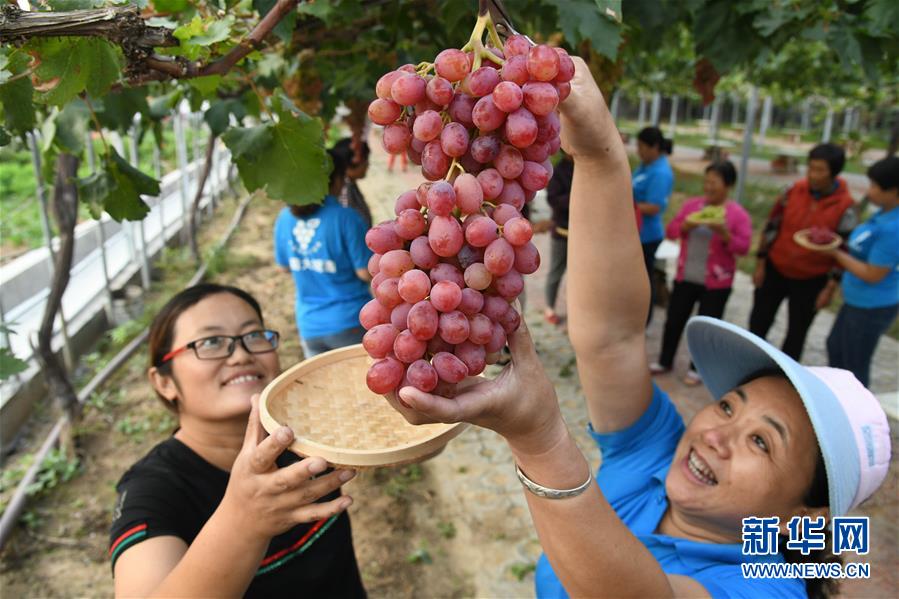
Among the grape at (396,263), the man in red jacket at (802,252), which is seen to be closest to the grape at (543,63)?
the grape at (396,263)

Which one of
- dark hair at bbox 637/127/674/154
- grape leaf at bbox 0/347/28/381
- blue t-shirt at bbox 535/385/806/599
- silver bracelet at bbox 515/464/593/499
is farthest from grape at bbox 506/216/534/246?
dark hair at bbox 637/127/674/154

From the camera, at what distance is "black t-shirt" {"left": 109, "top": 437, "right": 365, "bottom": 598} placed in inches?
55.4

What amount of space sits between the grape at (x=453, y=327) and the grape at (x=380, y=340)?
80 millimetres

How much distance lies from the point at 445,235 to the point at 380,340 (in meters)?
0.18

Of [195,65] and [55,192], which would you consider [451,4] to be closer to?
[195,65]

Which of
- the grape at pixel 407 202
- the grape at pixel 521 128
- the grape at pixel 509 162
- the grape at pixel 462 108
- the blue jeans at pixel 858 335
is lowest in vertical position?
the blue jeans at pixel 858 335

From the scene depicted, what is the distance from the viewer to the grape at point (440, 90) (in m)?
0.87

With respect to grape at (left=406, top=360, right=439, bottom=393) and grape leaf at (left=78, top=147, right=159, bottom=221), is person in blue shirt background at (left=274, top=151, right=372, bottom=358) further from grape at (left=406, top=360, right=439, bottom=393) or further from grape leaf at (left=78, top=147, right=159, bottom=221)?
grape at (left=406, top=360, right=439, bottom=393)

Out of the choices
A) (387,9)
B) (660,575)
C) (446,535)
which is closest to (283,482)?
(660,575)

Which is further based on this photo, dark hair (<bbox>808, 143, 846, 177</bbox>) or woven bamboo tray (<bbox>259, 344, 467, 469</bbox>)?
dark hair (<bbox>808, 143, 846, 177</bbox>)

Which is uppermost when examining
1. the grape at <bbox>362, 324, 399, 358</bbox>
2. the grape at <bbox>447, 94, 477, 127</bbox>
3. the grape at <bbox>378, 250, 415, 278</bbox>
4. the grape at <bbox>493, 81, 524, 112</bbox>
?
the grape at <bbox>493, 81, 524, 112</bbox>

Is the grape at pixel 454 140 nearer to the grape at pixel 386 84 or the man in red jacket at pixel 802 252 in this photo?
the grape at pixel 386 84

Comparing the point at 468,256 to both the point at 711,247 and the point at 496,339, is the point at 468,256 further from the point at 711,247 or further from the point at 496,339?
the point at 711,247

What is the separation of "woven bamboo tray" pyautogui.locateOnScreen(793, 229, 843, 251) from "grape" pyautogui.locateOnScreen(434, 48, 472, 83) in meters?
4.09
